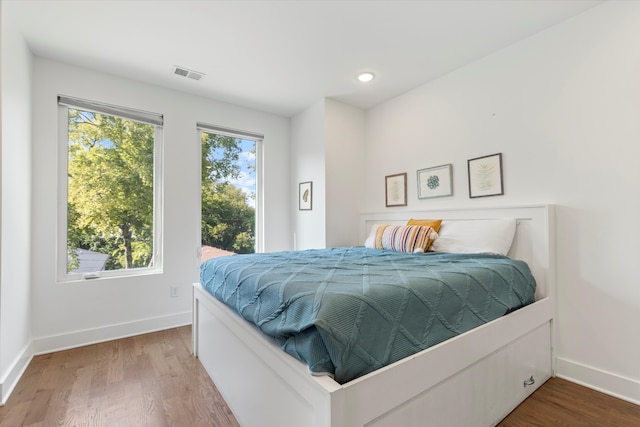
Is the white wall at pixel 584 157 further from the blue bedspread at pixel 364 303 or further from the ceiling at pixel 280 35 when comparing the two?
the blue bedspread at pixel 364 303

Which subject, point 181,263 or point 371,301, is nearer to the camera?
point 371,301

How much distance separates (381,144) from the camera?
3.30 m

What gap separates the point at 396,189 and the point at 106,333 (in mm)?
3058

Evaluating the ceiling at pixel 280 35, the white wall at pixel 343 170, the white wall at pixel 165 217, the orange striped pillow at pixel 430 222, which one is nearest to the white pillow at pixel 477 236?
the orange striped pillow at pixel 430 222

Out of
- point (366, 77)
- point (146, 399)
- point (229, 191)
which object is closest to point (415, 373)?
point (146, 399)

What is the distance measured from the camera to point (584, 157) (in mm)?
1874

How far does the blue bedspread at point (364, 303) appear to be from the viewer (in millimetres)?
924

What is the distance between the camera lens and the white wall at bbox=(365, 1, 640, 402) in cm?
171

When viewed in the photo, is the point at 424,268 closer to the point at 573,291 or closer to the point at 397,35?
the point at 573,291

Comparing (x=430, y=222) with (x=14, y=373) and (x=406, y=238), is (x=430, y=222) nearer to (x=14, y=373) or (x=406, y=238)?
(x=406, y=238)

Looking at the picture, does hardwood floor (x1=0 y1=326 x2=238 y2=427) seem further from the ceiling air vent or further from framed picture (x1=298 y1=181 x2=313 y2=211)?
the ceiling air vent

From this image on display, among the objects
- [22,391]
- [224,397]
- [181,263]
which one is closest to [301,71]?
[181,263]

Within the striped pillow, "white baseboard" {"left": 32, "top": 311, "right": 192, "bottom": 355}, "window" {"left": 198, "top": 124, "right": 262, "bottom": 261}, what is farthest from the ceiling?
"white baseboard" {"left": 32, "top": 311, "right": 192, "bottom": 355}

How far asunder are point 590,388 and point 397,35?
105 inches
